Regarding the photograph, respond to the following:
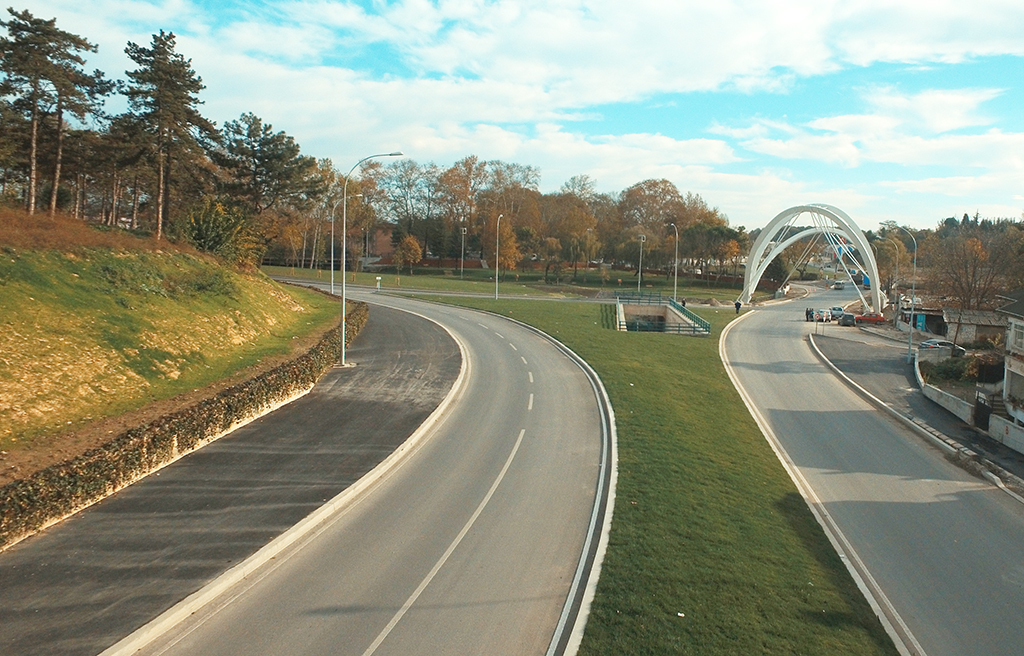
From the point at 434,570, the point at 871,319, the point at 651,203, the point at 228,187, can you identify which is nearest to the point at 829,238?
the point at 871,319

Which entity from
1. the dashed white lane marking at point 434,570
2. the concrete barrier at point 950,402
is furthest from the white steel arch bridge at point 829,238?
the dashed white lane marking at point 434,570

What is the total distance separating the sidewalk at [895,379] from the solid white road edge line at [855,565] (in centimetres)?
790

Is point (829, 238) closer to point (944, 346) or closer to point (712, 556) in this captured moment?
point (944, 346)

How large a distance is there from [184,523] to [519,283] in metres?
72.8

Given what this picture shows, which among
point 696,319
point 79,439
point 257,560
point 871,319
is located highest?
point 871,319

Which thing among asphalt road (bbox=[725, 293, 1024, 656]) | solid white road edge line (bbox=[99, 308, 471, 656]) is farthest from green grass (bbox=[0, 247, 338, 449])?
asphalt road (bbox=[725, 293, 1024, 656])

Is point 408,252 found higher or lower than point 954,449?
higher

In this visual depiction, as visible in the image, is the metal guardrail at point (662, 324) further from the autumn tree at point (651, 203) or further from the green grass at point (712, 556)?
the autumn tree at point (651, 203)

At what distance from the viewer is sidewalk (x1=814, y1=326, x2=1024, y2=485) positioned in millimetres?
25686

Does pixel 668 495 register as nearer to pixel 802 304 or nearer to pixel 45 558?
pixel 45 558

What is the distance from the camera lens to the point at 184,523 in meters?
12.8

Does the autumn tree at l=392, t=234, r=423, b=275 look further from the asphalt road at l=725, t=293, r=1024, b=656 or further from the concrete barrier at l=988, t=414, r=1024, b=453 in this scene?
the concrete barrier at l=988, t=414, r=1024, b=453

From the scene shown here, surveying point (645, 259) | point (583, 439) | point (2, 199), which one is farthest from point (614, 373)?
point (645, 259)

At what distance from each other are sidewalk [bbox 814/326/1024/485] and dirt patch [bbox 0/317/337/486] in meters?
26.1
